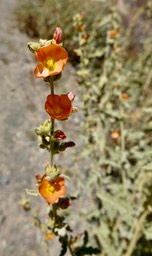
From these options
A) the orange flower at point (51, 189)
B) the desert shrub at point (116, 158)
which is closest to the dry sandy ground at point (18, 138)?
the desert shrub at point (116, 158)

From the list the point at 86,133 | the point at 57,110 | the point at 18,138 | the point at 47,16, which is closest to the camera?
the point at 57,110

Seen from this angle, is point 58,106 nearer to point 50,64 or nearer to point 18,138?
point 50,64

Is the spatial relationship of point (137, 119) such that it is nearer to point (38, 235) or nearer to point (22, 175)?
point (22, 175)

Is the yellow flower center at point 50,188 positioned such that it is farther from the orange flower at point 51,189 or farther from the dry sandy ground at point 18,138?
the dry sandy ground at point 18,138

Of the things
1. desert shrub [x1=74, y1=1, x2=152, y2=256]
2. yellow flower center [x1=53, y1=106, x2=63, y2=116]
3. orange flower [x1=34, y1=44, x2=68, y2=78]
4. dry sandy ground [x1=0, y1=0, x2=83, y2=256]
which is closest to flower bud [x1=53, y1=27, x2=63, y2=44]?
orange flower [x1=34, y1=44, x2=68, y2=78]

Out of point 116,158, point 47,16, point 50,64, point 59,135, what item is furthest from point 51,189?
point 47,16

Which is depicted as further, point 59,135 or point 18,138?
point 18,138

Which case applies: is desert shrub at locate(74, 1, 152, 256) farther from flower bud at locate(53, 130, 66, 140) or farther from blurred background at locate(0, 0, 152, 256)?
flower bud at locate(53, 130, 66, 140)

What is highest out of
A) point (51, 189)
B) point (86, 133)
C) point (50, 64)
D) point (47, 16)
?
point (47, 16)
